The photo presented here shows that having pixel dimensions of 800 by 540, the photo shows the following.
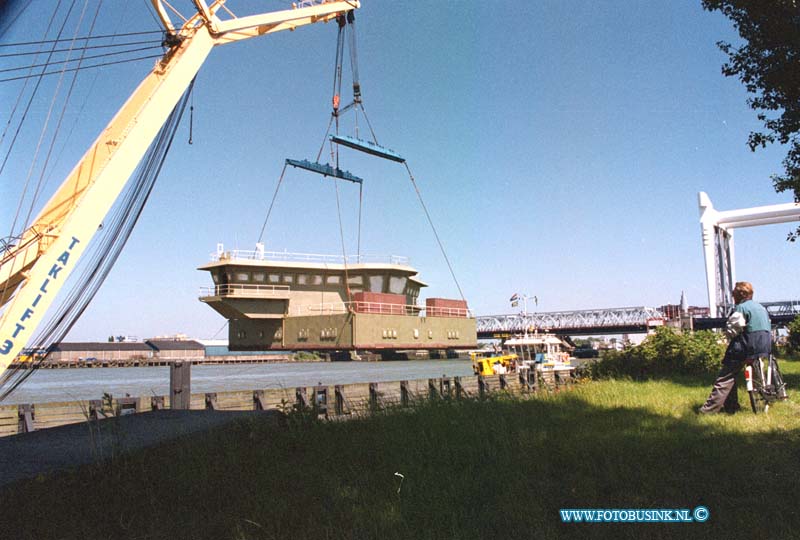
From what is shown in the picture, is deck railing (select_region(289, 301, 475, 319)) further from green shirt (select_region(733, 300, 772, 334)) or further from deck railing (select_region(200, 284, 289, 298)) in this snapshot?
green shirt (select_region(733, 300, 772, 334))

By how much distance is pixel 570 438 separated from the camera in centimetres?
587

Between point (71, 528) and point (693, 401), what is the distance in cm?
846

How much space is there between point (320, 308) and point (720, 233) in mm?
48315

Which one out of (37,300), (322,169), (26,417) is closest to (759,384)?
(37,300)

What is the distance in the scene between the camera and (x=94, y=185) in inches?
448

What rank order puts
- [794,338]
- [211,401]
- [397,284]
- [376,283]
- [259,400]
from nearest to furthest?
[211,401]
[259,400]
[794,338]
[376,283]
[397,284]

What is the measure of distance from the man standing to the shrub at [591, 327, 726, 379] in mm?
5879

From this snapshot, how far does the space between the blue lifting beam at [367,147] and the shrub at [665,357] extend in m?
19.2

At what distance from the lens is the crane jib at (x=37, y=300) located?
372 inches

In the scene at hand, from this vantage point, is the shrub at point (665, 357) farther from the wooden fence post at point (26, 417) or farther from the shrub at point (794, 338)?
the wooden fence post at point (26, 417)

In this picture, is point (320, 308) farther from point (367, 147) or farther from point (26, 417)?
point (26, 417)

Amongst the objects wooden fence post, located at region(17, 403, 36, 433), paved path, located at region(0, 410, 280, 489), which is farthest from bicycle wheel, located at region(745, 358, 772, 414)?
wooden fence post, located at region(17, 403, 36, 433)

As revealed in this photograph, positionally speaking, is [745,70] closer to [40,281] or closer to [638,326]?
[40,281]

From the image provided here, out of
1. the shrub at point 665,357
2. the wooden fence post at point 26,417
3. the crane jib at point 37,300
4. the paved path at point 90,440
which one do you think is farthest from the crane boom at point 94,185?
the shrub at point 665,357
